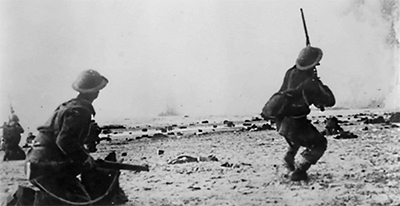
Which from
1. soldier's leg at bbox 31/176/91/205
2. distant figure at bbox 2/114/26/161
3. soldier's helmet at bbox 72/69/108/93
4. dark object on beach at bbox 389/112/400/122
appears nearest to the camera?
soldier's leg at bbox 31/176/91/205

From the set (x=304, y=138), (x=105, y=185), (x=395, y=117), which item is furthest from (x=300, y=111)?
(x=105, y=185)

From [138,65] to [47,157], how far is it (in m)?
0.82

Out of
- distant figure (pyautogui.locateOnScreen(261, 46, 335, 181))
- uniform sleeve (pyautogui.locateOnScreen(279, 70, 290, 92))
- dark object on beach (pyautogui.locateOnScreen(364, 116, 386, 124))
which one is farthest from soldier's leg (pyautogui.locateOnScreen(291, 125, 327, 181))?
dark object on beach (pyautogui.locateOnScreen(364, 116, 386, 124))

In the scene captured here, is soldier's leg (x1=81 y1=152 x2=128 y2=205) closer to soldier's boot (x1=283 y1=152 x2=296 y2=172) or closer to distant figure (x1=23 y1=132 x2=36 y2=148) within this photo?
distant figure (x1=23 y1=132 x2=36 y2=148)

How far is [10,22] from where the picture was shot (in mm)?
3129

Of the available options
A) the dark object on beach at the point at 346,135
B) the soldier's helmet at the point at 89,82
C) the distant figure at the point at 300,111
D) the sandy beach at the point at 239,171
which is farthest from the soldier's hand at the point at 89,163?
the dark object on beach at the point at 346,135

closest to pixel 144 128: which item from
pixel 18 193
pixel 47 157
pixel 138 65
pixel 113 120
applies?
pixel 113 120

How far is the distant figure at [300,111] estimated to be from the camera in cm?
316

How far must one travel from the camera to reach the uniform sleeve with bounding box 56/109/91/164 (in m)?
2.74

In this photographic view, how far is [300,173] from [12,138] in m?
1.81

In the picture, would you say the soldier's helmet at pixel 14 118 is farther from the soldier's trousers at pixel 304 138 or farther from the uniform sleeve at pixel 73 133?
the soldier's trousers at pixel 304 138

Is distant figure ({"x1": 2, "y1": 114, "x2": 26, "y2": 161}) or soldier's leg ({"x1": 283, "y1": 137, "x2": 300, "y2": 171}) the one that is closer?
distant figure ({"x1": 2, "y1": 114, "x2": 26, "y2": 161})

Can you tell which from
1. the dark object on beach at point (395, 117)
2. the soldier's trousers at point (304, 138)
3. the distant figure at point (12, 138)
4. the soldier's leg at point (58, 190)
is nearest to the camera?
the soldier's leg at point (58, 190)

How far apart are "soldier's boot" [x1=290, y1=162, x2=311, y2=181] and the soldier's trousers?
4 cm
